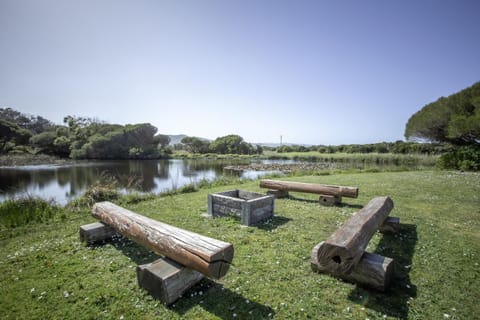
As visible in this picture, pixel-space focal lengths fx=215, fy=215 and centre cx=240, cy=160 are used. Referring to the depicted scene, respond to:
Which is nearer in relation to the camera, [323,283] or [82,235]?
[323,283]

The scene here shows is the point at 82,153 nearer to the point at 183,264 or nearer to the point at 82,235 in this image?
the point at 82,235

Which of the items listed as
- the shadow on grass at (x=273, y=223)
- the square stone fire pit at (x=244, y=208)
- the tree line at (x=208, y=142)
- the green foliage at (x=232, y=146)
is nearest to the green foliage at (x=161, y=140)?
the tree line at (x=208, y=142)

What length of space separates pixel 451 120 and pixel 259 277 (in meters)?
22.0

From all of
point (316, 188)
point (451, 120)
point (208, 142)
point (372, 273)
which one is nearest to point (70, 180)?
point (316, 188)

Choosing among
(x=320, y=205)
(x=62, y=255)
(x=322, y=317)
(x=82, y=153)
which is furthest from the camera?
(x=82, y=153)

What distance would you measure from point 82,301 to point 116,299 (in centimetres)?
38

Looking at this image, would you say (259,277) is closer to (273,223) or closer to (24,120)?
→ (273,223)

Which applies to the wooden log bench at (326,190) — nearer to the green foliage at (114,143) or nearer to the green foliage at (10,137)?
the green foliage at (114,143)

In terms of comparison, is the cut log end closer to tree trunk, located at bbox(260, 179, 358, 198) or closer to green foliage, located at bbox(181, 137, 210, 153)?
tree trunk, located at bbox(260, 179, 358, 198)

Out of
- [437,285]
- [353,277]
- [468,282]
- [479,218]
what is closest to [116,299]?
[353,277]

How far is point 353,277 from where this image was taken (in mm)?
2654

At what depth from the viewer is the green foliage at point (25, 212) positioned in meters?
5.45

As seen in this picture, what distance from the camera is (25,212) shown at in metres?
5.82

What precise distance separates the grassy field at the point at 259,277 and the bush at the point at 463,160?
1246cm
